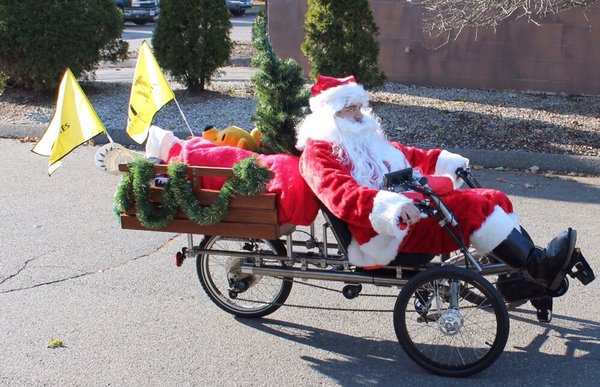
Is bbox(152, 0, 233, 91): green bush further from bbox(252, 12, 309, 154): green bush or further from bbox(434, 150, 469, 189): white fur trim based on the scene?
bbox(434, 150, 469, 189): white fur trim

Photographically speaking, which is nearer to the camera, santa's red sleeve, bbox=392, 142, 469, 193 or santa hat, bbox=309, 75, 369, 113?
santa hat, bbox=309, 75, 369, 113

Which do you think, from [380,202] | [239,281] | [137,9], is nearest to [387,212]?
[380,202]

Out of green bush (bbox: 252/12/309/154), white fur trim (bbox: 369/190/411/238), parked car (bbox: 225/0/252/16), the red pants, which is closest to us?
white fur trim (bbox: 369/190/411/238)

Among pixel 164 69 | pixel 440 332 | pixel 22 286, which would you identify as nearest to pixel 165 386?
pixel 440 332

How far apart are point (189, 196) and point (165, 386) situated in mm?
1029

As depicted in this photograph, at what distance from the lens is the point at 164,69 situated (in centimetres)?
1148

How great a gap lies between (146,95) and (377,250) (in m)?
1.86

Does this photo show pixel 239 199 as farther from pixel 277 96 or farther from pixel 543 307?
pixel 543 307

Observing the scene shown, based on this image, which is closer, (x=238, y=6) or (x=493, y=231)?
(x=493, y=231)

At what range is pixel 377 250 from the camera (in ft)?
13.8

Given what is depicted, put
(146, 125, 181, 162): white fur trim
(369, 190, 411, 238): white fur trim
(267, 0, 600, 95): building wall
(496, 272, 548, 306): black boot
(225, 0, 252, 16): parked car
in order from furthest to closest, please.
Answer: (225, 0, 252, 16): parked car < (267, 0, 600, 95): building wall < (146, 125, 181, 162): white fur trim < (496, 272, 548, 306): black boot < (369, 190, 411, 238): white fur trim

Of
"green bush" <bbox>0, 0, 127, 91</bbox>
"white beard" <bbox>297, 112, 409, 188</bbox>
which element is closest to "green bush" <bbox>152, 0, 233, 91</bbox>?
"green bush" <bbox>0, 0, 127, 91</bbox>

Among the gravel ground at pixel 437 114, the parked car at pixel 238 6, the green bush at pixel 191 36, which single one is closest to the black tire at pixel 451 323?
the gravel ground at pixel 437 114

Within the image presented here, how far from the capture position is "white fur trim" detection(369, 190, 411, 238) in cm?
390
